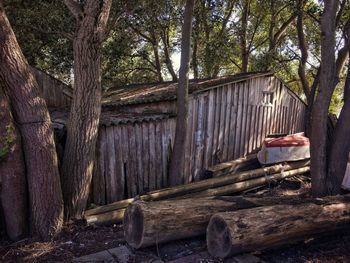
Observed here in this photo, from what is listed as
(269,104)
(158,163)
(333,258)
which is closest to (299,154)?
(269,104)

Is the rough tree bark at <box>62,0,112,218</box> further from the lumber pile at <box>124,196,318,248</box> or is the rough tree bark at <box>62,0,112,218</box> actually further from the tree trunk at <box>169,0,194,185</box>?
the tree trunk at <box>169,0,194,185</box>

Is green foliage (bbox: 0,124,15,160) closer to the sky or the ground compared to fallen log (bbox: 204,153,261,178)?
closer to the sky

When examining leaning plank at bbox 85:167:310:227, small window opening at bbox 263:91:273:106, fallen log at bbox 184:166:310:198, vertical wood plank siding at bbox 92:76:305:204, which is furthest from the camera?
small window opening at bbox 263:91:273:106

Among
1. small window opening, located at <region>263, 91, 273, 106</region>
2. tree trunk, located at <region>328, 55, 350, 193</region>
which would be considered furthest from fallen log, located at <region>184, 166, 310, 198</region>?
tree trunk, located at <region>328, 55, 350, 193</region>

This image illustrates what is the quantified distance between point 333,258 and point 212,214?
2.01 m

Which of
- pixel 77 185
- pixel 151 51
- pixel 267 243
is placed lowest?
pixel 267 243

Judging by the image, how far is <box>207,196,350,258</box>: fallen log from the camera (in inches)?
200

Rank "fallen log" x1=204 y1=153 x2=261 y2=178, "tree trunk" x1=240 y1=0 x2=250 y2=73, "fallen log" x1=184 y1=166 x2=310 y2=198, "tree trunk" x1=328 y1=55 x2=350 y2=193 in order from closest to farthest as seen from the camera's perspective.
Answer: "tree trunk" x1=328 y1=55 x2=350 y2=193 → "fallen log" x1=184 y1=166 x2=310 y2=198 → "fallen log" x1=204 y1=153 x2=261 y2=178 → "tree trunk" x1=240 y1=0 x2=250 y2=73

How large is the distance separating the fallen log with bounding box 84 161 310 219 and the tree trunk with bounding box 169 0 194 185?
17.8 inches

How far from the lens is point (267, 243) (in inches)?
211

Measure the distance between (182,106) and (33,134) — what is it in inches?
155

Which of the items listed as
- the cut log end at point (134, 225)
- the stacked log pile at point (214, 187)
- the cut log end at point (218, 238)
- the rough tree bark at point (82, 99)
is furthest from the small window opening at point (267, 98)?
the cut log end at point (134, 225)

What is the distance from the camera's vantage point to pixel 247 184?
994 cm

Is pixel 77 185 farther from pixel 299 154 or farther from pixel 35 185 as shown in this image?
pixel 299 154
